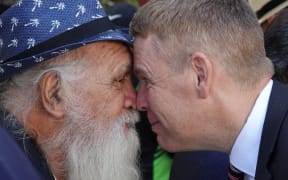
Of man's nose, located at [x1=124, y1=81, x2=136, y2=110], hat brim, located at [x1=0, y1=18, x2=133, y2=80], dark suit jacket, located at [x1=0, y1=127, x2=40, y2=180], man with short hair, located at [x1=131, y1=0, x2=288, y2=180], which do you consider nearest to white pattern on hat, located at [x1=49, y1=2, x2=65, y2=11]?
hat brim, located at [x1=0, y1=18, x2=133, y2=80]

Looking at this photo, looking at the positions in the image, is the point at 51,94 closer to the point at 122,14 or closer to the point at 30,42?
the point at 30,42

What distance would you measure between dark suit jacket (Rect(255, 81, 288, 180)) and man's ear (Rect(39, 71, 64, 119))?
0.79m

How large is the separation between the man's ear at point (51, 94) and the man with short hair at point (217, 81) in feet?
1.11

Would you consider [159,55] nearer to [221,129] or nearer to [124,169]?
[221,129]

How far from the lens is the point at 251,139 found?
2203 mm

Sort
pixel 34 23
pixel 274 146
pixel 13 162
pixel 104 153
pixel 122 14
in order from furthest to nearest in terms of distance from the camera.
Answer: pixel 122 14, pixel 104 153, pixel 34 23, pixel 274 146, pixel 13 162

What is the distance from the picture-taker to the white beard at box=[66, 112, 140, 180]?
238cm

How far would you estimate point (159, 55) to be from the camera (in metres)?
2.28

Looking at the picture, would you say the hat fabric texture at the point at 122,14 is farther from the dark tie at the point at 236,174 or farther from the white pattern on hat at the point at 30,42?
the dark tie at the point at 236,174

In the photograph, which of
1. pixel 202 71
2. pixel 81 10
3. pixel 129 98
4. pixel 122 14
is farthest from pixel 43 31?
pixel 122 14

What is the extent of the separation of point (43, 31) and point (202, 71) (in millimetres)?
625

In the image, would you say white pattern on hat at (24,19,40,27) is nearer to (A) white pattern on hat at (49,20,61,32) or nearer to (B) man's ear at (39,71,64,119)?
(A) white pattern on hat at (49,20,61,32)

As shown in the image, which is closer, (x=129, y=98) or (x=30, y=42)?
(x=30, y=42)

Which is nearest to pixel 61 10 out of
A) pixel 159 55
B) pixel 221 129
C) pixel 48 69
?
pixel 48 69
